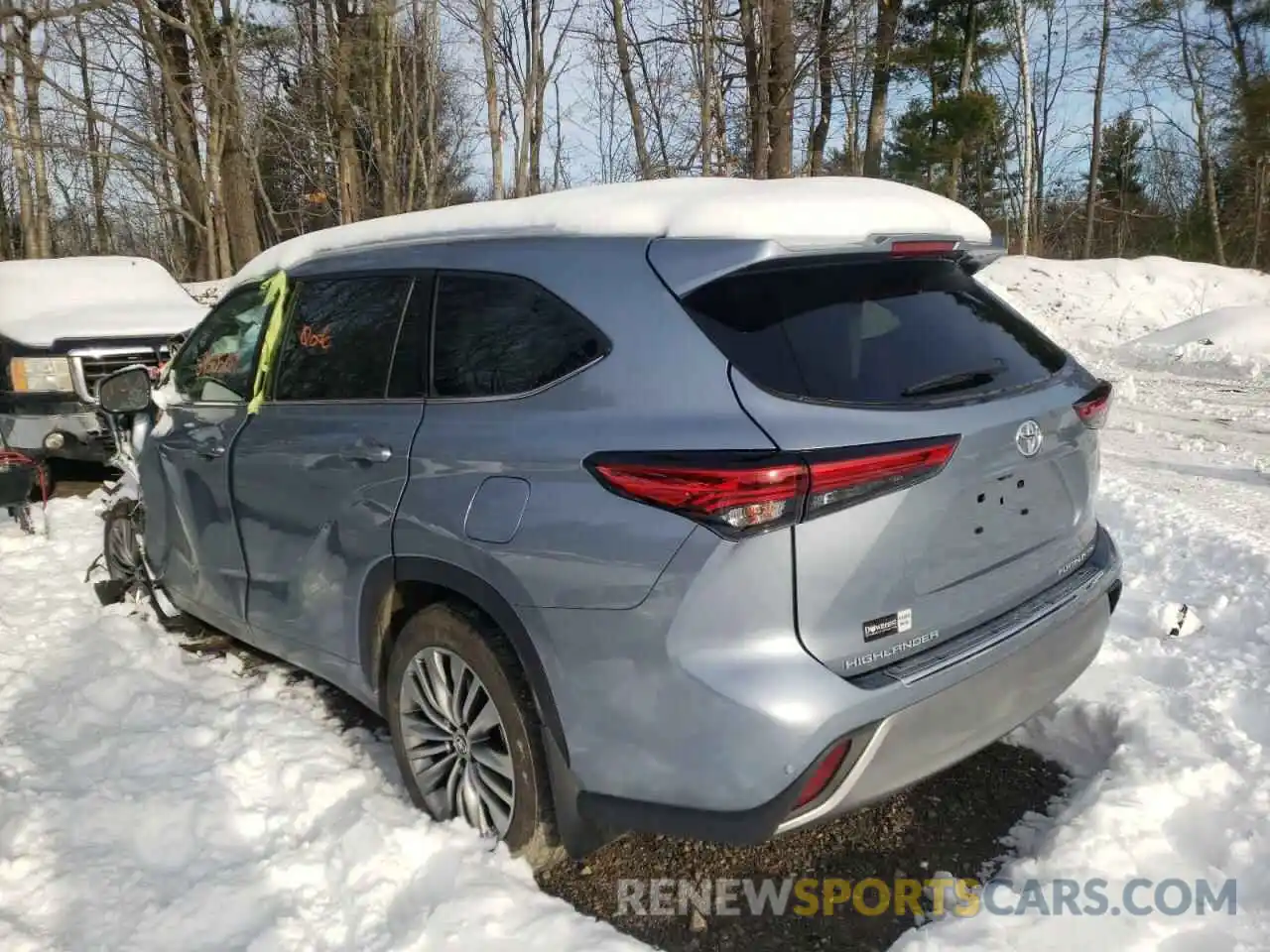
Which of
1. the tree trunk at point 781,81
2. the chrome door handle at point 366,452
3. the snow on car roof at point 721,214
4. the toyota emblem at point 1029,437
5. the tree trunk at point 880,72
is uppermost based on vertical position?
the tree trunk at point 880,72

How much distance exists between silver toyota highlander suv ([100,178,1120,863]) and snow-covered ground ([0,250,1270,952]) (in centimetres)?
29

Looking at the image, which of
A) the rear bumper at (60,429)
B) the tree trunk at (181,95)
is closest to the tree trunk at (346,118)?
the tree trunk at (181,95)

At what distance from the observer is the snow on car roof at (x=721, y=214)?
2.35 meters

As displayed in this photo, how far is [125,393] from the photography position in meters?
4.46

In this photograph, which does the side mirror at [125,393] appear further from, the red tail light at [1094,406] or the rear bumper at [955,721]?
the red tail light at [1094,406]

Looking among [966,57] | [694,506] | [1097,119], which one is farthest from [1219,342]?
[1097,119]

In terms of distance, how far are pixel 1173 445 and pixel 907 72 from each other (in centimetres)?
2230

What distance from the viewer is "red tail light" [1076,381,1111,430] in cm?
274

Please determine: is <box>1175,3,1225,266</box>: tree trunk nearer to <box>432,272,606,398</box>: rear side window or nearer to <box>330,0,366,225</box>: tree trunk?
<box>330,0,366,225</box>: tree trunk

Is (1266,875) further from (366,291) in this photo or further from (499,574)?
(366,291)

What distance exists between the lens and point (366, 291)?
3180mm

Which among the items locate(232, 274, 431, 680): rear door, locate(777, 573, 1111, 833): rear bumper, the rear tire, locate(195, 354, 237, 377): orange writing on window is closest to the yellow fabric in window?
locate(232, 274, 431, 680): rear door
